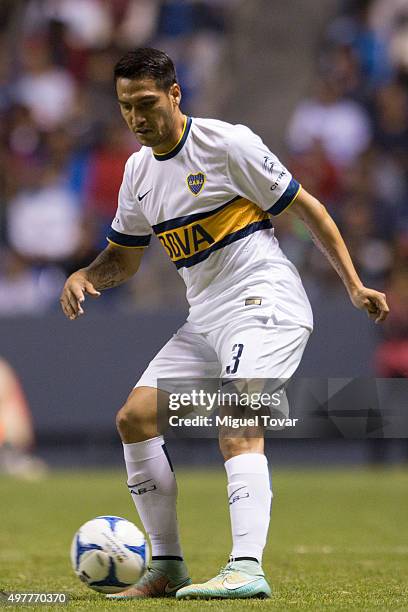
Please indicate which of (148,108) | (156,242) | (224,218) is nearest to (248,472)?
(224,218)

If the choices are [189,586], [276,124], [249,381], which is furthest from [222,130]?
[276,124]

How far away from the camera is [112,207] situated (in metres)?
14.8

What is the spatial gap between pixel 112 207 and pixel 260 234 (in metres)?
9.41

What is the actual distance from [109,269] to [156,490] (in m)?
1.09

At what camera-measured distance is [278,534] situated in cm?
853

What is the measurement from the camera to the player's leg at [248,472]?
5.00 m

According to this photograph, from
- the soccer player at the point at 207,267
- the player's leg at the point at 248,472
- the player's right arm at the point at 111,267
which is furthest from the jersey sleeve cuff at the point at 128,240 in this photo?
the player's leg at the point at 248,472

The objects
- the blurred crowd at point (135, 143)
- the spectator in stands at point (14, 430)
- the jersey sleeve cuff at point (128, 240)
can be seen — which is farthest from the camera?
the blurred crowd at point (135, 143)

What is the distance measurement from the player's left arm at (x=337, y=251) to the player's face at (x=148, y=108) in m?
0.64

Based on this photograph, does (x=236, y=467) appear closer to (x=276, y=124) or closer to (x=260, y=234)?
(x=260, y=234)

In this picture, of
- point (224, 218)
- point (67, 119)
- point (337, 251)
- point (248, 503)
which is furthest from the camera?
point (67, 119)

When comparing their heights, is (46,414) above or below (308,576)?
below

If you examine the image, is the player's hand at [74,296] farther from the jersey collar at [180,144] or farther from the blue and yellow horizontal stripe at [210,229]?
the jersey collar at [180,144]

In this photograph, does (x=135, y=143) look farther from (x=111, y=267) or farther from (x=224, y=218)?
(x=224, y=218)
